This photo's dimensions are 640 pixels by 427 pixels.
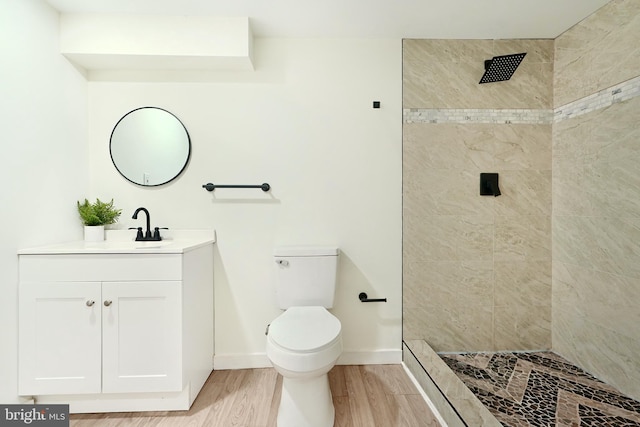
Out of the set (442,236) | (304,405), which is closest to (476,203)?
(442,236)

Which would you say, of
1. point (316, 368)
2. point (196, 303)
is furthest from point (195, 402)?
point (316, 368)

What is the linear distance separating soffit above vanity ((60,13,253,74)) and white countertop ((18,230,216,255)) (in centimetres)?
105

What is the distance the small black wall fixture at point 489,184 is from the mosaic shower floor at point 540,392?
1060 millimetres

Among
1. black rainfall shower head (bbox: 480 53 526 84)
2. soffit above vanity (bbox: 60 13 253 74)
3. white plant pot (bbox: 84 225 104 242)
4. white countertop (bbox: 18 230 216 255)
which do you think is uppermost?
soffit above vanity (bbox: 60 13 253 74)

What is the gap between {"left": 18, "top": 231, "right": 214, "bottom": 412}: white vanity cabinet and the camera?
1438 millimetres

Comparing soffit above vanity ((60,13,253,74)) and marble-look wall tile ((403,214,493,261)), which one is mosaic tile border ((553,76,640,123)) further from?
soffit above vanity ((60,13,253,74))

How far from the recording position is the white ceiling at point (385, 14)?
1628 mm

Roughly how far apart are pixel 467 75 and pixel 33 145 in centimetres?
254

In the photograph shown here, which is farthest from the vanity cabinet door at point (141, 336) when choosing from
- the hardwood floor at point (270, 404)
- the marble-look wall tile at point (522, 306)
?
the marble-look wall tile at point (522, 306)

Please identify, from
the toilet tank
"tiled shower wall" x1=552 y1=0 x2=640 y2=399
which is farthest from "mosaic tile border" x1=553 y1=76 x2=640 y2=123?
the toilet tank

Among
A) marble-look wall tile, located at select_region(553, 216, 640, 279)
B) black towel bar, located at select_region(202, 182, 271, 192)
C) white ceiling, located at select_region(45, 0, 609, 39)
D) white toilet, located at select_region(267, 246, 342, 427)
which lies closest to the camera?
white toilet, located at select_region(267, 246, 342, 427)

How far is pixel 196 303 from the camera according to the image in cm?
167

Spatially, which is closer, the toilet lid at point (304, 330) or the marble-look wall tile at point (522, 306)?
the toilet lid at point (304, 330)

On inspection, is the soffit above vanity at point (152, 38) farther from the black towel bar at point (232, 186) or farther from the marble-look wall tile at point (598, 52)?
the marble-look wall tile at point (598, 52)
